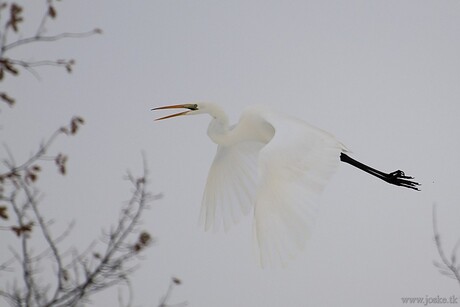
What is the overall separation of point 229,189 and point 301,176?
1907 mm

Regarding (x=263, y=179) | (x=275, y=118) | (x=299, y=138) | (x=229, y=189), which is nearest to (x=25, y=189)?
(x=263, y=179)

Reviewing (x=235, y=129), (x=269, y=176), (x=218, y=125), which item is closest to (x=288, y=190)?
(x=269, y=176)

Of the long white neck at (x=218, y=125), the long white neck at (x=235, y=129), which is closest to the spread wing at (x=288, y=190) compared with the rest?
the long white neck at (x=235, y=129)

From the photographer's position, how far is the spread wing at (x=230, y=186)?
16.1 feet

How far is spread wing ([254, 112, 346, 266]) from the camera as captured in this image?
2842mm

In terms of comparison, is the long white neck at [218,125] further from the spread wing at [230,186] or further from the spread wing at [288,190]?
the spread wing at [288,190]

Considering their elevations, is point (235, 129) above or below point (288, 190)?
above

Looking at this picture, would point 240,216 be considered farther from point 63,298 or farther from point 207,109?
point 63,298

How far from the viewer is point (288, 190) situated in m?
3.08

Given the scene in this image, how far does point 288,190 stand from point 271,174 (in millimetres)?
136

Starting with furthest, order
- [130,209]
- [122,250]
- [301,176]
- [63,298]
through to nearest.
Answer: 1. [301,176]
2. [130,209]
3. [122,250]
4. [63,298]

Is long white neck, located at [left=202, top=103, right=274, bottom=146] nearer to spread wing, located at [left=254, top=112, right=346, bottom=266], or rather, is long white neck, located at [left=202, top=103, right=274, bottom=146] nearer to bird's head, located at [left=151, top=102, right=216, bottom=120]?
bird's head, located at [left=151, top=102, right=216, bottom=120]

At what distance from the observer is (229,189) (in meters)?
5.06

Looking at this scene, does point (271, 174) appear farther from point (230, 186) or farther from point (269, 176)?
point (230, 186)
